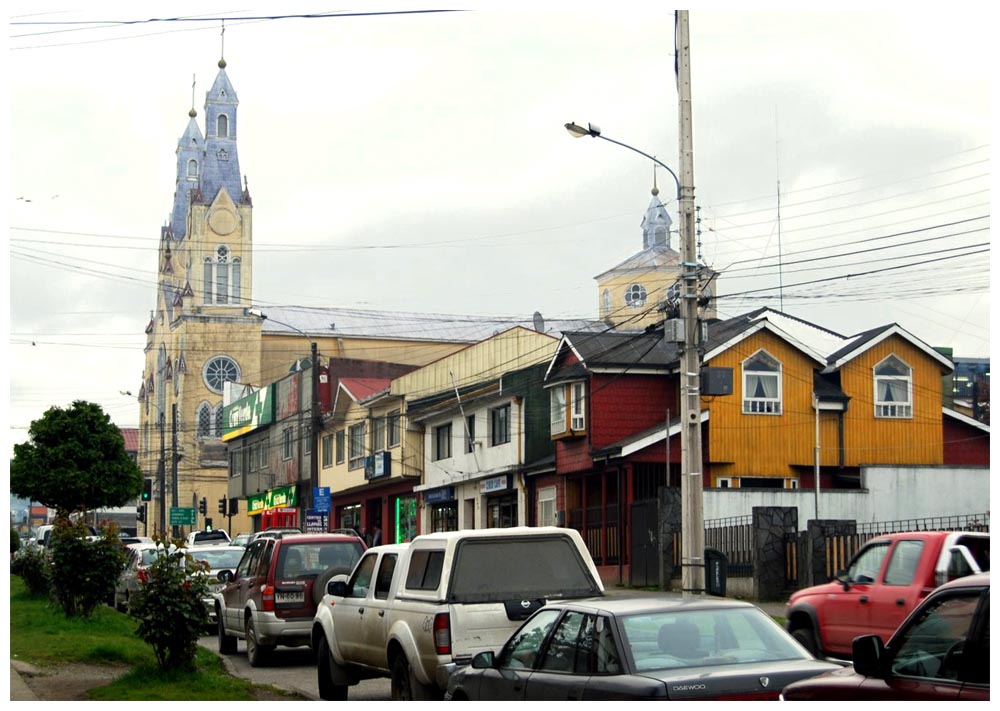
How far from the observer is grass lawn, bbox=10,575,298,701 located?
47.3 feet

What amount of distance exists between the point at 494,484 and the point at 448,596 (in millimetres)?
35978

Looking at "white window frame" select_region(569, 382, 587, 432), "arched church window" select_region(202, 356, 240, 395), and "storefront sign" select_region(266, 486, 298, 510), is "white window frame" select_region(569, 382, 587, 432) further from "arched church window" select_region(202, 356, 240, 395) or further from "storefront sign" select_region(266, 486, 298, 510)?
"arched church window" select_region(202, 356, 240, 395)

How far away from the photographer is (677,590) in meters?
31.8

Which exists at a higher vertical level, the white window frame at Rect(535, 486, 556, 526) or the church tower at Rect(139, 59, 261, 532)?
the church tower at Rect(139, 59, 261, 532)

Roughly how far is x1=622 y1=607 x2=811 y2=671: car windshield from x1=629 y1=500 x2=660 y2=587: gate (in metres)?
24.6

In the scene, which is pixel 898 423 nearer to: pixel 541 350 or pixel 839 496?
pixel 839 496

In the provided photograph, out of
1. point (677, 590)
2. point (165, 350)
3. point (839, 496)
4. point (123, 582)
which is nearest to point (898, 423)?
point (839, 496)

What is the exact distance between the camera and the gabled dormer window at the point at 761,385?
4041 centimetres

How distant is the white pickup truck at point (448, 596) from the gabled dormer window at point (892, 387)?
1168 inches

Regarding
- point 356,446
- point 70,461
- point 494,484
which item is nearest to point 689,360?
point 70,461

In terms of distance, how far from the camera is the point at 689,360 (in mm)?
21219

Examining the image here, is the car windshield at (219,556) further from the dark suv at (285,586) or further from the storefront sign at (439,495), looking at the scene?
the storefront sign at (439,495)

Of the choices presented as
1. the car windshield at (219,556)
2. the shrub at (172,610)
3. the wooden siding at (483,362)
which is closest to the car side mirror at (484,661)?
the shrub at (172,610)

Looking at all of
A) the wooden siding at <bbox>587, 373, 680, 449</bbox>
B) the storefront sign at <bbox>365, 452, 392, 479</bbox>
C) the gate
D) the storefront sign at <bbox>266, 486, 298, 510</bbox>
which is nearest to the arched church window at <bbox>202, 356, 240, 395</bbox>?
the storefront sign at <bbox>266, 486, 298, 510</bbox>
